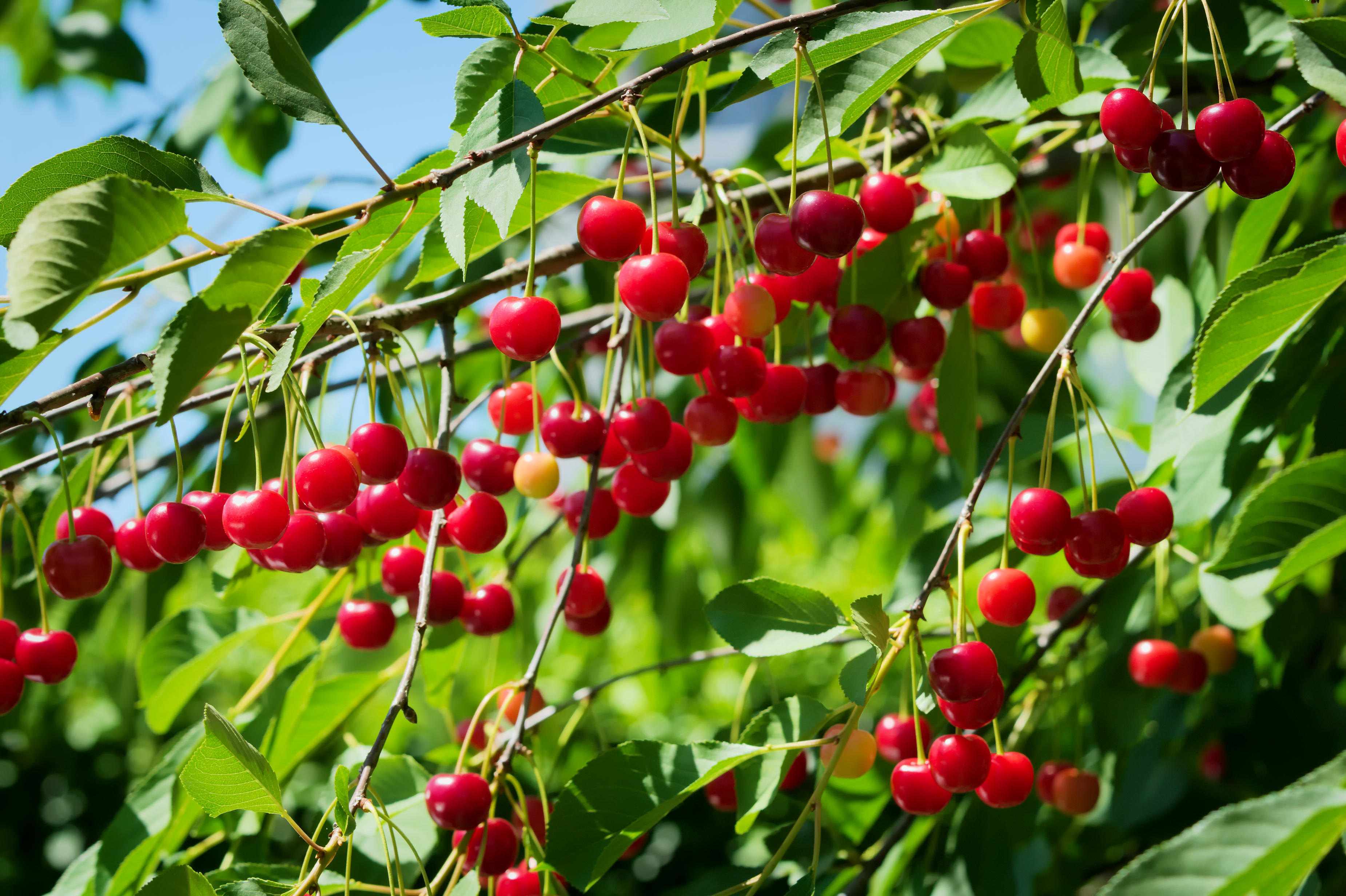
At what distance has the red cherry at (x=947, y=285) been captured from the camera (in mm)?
1318

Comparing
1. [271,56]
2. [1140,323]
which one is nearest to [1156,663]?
[1140,323]

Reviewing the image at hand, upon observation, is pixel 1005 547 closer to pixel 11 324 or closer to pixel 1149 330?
pixel 1149 330

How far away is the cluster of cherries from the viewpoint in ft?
2.94

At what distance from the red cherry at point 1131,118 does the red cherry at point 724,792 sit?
96cm

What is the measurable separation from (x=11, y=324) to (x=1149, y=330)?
132 centimetres

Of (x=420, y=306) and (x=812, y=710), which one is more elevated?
(x=420, y=306)

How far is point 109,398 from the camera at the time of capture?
127 centimetres

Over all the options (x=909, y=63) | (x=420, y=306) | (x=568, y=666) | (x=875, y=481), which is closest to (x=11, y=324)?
(x=420, y=306)

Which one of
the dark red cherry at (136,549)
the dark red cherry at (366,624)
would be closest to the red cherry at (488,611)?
the dark red cherry at (366,624)

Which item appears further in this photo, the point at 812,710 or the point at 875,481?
the point at 875,481

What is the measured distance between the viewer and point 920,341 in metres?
1.36

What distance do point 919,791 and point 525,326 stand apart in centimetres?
60

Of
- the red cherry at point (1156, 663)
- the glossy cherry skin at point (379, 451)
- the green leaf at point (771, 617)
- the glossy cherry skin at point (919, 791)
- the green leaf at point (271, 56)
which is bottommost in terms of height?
the red cherry at point (1156, 663)

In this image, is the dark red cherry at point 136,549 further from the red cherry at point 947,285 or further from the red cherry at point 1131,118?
the red cherry at point 1131,118
